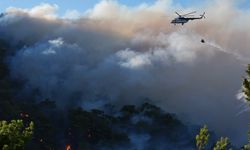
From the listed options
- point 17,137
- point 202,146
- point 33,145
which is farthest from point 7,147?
point 33,145

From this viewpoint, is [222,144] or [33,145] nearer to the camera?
[222,144]

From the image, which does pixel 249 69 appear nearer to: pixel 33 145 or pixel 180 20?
pixel 180 20

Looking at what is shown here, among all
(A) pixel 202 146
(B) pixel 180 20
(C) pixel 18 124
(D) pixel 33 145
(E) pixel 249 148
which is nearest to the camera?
(A) pixel 202 146

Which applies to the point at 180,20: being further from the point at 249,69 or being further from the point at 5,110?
the point at 249,69

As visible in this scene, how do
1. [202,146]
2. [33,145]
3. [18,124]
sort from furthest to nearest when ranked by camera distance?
1. [33,145]
2. [18,124]
3. [202,146]

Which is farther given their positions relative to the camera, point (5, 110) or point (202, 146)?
point (5, 110)

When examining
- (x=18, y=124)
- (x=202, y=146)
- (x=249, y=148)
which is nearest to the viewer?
(x=202, y=146)

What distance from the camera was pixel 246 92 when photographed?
39.2 m

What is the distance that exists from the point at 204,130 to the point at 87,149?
165548 mm

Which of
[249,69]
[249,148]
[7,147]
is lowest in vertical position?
[7,147]

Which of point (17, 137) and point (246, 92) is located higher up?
point (246, 92)

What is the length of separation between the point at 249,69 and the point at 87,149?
16507 cm

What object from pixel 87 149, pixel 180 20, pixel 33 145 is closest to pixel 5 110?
pixel 33 145

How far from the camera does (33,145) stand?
189m
